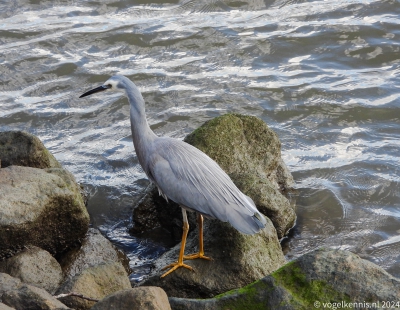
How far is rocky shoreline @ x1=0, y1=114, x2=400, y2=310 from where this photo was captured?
3.59 metres

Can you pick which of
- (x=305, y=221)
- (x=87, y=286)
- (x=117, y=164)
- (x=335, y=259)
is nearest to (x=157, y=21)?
(x=117, y=164)

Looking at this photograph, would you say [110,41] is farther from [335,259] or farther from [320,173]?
[335,259]

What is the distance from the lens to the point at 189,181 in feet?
17.6

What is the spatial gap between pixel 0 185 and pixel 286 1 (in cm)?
776

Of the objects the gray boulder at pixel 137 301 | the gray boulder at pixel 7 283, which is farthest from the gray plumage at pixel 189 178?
the gray boulder at pixel 7 283

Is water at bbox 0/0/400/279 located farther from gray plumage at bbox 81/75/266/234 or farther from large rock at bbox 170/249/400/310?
large rock at bbox 170/249/400/310

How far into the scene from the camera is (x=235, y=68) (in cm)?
995

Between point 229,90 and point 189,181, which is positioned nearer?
point 189,181

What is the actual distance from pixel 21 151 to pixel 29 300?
2620 mm

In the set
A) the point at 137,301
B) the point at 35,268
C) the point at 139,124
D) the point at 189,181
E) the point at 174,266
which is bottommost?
the point at 174,266

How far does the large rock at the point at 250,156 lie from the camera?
5.85m

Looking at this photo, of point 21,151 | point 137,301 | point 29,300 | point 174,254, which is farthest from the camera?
point 21,151

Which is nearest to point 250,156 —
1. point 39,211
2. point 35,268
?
point 39,211

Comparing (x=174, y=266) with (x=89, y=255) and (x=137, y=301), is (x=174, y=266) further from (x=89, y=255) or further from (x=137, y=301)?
(x=137, y=301)
